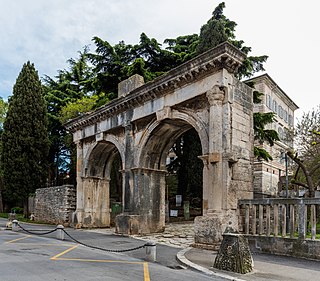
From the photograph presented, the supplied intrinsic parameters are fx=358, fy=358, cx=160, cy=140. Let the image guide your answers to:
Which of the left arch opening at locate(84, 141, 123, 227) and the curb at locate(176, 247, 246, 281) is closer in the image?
the curb at locate(176, 247, 246, 281)

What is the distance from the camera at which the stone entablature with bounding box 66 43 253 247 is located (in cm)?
1142

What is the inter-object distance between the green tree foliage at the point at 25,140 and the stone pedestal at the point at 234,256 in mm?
23064

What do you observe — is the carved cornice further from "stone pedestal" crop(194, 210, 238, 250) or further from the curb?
the curb

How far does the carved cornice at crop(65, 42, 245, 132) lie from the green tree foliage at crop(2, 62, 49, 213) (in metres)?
12.3

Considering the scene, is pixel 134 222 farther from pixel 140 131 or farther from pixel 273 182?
pixel 273 182

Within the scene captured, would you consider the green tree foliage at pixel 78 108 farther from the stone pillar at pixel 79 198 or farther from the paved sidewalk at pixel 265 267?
the paved sidewalk at pixel 265 267

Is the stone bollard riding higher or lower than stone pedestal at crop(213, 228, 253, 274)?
lower

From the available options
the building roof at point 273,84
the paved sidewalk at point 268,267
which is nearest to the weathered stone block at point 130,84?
the paved sidewalk at point 268,267

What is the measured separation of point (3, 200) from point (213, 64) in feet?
100

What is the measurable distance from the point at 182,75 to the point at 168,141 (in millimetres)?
4117

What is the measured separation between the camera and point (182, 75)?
12.9 m

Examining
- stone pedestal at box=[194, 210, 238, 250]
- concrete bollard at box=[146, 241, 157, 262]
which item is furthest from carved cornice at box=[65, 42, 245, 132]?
concrete bollard at box=[146, 241, 157, 262]

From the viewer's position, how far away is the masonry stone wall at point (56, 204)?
69.1 feet

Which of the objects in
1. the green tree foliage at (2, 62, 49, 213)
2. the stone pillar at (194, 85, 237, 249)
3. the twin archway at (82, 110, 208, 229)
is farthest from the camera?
the green tree foliage at (2, 62, 49, 213)
